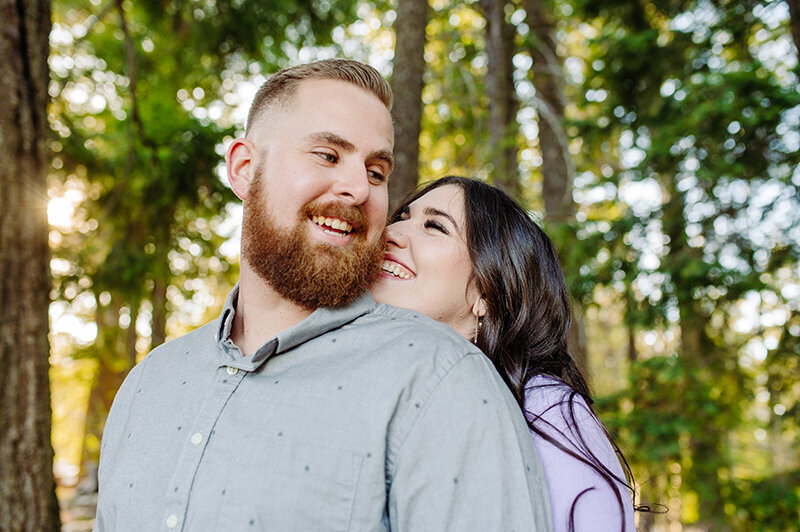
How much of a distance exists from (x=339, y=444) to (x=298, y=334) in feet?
1.15

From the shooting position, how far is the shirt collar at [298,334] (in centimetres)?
157

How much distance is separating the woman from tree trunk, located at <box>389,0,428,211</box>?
1.40 m

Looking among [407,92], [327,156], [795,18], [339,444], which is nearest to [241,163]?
[327,156]

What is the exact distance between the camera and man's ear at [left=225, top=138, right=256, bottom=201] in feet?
6.25

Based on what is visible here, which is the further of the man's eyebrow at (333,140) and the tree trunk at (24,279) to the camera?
the tree trunk at (24,279)

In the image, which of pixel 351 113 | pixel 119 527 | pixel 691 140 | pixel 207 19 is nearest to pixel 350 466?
pixel 119 527

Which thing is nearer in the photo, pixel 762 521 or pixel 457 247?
pixel 457 247

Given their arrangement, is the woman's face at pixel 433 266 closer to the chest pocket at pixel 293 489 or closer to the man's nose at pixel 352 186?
the man's nose at pixel 352 186

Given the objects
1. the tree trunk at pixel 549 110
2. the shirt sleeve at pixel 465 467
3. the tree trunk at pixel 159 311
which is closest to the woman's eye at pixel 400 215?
the shirt sleeve at pixel 465 467

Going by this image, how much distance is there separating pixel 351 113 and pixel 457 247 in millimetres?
752

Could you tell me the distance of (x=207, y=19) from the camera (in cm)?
690

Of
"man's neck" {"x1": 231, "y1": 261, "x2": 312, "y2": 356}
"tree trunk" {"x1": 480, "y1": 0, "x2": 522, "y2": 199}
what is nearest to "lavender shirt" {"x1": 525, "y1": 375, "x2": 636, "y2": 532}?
"man's neck" {"x1": 231, "y1": 261, "x2": 312, "y2": 356}

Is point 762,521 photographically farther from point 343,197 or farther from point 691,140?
point 343,197

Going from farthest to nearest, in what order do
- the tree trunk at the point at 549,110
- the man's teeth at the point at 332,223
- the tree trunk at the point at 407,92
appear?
the tree trunk at the point at 549,110 < the tree trunk at the point at 407,92 < the man's teeth at the point at 332,223
